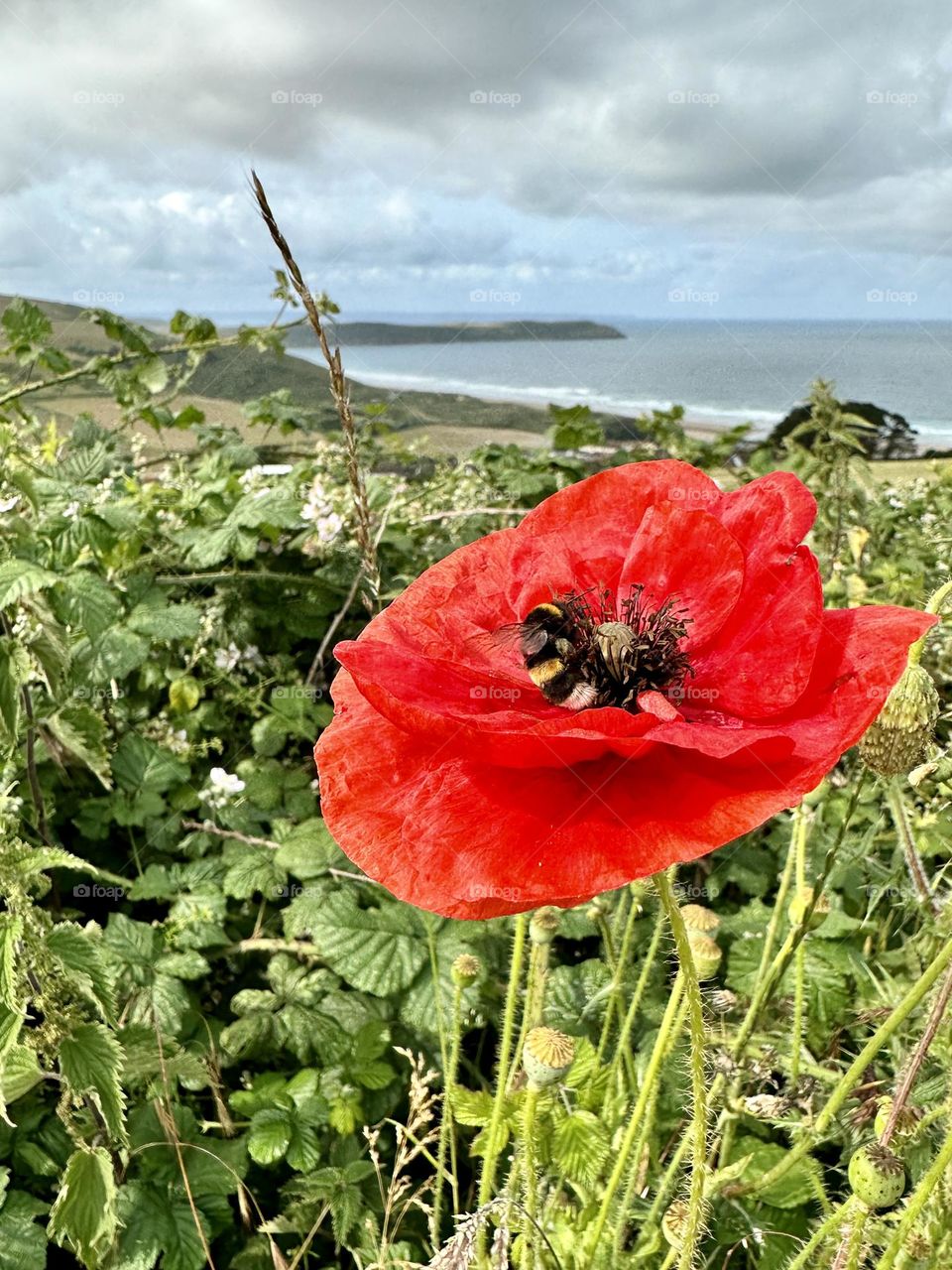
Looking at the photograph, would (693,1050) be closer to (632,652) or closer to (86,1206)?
(632,652)

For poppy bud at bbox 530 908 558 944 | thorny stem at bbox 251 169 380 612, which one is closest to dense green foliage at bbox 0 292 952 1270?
poppy bud at bbox 530 908 558 944

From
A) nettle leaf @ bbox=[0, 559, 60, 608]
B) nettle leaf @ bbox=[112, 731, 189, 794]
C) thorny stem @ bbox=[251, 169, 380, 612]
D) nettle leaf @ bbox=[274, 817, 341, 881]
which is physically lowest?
nettle leaf @ bbox=[274, 817, 341, 881]

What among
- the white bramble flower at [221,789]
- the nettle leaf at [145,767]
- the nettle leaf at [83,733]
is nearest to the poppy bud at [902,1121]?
the nettle leaf at [83,733]

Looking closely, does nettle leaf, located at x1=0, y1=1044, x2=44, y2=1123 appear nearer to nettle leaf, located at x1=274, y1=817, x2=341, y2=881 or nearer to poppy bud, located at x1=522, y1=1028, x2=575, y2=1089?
nettle leaf, located at x1=274, y1=817, x2=341, y2=881

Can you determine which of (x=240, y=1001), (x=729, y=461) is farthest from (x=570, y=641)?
(x=729, y=461)

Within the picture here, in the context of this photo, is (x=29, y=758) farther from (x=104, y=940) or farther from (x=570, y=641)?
(x=570, y=641)

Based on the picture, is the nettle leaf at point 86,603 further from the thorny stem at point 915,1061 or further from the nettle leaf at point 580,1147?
the thorny stem at point 915,1061

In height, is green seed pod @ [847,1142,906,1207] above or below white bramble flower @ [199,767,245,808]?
above
